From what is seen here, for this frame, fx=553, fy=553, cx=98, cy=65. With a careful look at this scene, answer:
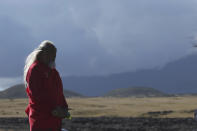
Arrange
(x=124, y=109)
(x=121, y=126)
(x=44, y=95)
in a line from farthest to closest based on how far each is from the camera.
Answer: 1. (x=124, y=109)
2. (x=121, y=126)
3. (x=44, y=95)

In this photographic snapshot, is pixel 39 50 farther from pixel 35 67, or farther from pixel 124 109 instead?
pixel 124 109

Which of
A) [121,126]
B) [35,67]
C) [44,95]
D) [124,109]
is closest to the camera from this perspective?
[44,95]

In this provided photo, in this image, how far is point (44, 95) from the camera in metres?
5.27

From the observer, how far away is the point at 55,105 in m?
5.25

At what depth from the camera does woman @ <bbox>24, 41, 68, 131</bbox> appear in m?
5.27

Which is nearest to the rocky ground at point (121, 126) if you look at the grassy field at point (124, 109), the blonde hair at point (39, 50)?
the grassy field at point (124, 109)

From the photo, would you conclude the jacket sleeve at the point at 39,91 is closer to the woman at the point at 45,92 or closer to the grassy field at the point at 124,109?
the woman at the point at 45,92

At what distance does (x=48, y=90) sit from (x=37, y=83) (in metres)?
0.14

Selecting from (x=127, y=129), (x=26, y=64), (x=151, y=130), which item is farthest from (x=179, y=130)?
(x=26, y=64)

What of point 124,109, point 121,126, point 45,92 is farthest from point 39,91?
point 124,109

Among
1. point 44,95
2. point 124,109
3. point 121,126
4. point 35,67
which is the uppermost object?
point 124,109

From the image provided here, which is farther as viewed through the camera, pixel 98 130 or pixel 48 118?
pixel 98 130

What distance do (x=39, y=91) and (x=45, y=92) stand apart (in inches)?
2.4

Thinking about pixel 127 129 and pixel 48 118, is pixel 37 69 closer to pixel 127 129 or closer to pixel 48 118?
pixel 48 118
